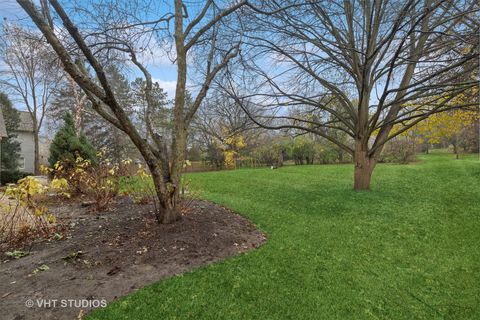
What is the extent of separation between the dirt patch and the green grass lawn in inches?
9.0

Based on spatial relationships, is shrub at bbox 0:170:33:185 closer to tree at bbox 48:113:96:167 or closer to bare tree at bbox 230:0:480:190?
tree at bbox 48:113:96:167

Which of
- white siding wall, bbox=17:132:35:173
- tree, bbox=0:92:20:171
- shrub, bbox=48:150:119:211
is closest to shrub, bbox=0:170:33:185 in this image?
tree, bbox=0:92:20:171

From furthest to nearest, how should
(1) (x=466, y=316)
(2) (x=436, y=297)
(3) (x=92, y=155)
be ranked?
1. (3) (x=92, y=155)
2. (2) (x=436, y=297)
3. (1) (x=466, y=316)

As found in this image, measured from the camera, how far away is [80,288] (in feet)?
7.82

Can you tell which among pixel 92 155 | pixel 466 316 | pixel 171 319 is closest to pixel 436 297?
pixel 466 316

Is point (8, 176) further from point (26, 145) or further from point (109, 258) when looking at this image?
point (109, 258)

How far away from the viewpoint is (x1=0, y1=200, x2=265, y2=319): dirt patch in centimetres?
225

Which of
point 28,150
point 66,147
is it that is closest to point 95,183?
point 66,147

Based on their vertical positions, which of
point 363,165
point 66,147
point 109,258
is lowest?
point 109,258

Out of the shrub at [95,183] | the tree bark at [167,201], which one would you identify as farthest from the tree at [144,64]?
the shrub at [95,183]

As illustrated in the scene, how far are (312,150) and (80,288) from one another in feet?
73.4

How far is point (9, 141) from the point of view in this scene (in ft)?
60.8

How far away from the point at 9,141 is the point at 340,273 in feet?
78.2

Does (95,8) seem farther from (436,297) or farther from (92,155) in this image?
(92,155)
